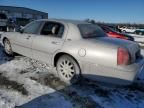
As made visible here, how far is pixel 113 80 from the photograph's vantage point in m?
4.42

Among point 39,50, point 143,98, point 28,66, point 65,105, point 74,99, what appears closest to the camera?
point 65,105

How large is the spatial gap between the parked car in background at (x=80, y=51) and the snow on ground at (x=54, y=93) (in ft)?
1.19

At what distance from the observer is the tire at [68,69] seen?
4875 millimetres

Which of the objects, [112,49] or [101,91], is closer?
[112,49]

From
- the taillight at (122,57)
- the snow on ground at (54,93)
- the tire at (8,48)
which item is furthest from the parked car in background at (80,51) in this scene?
the tire at (8,48)

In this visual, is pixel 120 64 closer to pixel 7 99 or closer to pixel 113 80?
pixel 113 80

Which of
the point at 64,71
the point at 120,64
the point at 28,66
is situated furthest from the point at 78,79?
the point at 28,66

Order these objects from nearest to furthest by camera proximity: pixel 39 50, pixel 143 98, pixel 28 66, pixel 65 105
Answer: pixel 65 105, pixel 143 98, pixel 39 50, pixel 28 66

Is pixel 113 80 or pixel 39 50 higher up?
pixel 39 50

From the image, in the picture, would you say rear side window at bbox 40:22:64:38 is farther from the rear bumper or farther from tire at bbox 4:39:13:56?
tire at bbox 4:39:13:56

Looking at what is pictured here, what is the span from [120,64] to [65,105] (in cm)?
140

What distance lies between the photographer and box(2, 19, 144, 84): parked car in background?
14.2 feet

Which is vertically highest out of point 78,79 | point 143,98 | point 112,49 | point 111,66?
point 112,49

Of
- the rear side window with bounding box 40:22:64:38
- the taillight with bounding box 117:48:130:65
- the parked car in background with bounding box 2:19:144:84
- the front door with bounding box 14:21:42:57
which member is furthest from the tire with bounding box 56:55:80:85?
the front door with bounding box 14:21:42:57
